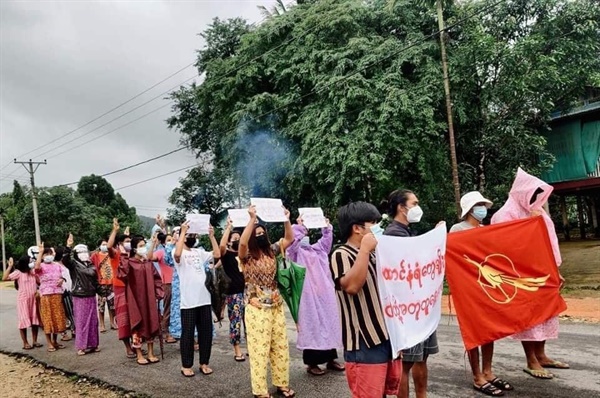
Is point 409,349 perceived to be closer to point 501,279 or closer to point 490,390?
point 490,390

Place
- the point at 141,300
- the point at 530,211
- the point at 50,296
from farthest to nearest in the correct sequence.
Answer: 1. the point at 50,296
2. the point at 141,300
3. the point at 530,211

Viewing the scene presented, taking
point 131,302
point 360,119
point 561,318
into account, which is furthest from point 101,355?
point 360,119

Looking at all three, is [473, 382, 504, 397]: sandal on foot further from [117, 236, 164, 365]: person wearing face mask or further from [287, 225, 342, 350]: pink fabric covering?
[117, 236, 164, 365]: person wearing face mask

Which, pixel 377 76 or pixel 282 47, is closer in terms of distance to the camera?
pixel 377 76

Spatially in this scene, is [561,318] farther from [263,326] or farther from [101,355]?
[101,355]

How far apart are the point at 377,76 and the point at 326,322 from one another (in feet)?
39.6

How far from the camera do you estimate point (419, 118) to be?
579 inches

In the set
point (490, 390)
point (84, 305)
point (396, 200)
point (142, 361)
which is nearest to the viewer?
point (396, 200)

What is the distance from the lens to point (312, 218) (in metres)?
5.01

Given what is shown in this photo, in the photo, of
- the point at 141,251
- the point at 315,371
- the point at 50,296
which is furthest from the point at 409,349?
the point at 50,296

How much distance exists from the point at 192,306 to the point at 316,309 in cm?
145

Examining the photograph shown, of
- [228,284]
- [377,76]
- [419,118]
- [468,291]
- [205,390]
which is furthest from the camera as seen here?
[377,76]

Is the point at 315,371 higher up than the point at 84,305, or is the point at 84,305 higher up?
the point at 84,305

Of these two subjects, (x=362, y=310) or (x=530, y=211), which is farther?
(x=530, y=211)
